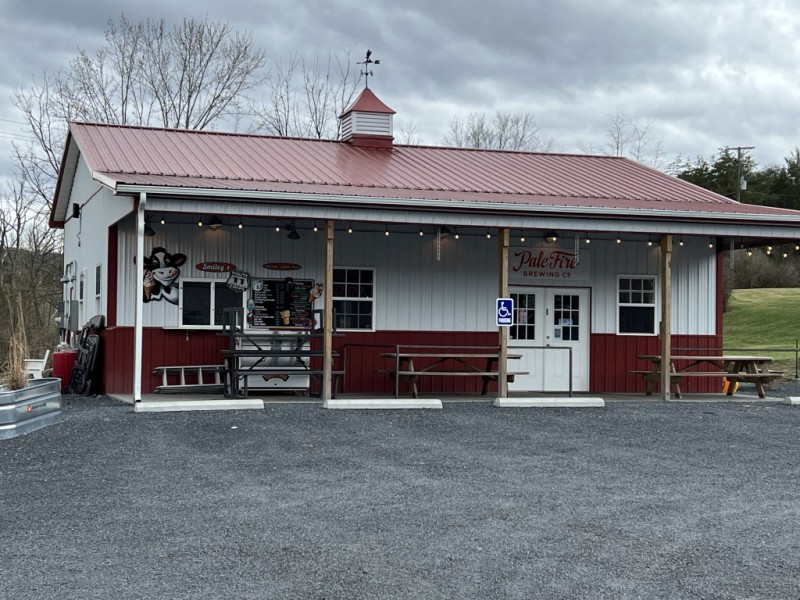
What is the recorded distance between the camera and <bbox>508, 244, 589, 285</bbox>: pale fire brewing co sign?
54.9 feet

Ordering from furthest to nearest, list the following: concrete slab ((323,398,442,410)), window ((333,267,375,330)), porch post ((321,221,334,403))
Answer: window ((333,267,375,330)) < porch post ((321,221,334,403)) < concrete slab ((323,398,442,410))

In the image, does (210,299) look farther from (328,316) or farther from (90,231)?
(90,231)

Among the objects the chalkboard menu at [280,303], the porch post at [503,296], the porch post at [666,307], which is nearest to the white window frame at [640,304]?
the porch post at [666,307]

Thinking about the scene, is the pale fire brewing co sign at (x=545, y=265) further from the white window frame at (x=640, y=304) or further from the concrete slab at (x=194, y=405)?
the concrete slab at (x=194, y=405)

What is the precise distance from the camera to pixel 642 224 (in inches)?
566

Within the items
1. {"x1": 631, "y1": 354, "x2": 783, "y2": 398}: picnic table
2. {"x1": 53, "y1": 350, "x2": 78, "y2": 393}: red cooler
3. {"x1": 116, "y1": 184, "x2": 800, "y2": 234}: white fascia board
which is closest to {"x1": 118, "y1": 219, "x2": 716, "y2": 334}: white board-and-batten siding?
{"x1": 631, "y1": 354, "x2": 783, "y2": 398}: picnic table

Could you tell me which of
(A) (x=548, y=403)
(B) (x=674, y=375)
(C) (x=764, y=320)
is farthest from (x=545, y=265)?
(C) (x=764, y=320)

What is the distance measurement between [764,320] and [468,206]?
29376 mm

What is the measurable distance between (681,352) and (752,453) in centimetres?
742

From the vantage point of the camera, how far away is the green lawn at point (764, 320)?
34.4 metres

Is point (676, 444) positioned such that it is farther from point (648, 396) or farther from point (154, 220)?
point (154, 220)

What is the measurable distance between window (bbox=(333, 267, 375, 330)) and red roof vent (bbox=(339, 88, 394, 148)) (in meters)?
3.98

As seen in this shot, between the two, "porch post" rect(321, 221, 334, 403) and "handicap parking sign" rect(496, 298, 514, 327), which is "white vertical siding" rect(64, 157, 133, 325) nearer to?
"porch post" rect(321, 221, 334, 403)

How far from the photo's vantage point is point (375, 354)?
52.7 ft
